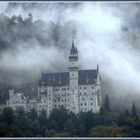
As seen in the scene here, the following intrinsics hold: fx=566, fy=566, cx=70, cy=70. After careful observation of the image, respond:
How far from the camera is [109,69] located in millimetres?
8875

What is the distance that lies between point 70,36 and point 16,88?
3.88ft

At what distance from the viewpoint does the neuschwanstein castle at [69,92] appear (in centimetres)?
888

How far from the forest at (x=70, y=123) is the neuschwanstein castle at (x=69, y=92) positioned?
9 centimetres

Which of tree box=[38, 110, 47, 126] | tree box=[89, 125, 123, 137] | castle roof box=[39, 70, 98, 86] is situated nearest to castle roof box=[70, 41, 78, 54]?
castle roof box=[39, 70, 98, 86]

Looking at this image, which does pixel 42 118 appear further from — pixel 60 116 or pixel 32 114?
pixel 60 116

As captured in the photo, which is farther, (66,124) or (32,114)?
(32,114)

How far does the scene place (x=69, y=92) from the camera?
894cm

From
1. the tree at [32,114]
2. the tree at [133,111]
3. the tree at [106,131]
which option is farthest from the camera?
the tree at [32,114]

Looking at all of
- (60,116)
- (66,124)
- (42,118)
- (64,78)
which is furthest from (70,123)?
(64,78)

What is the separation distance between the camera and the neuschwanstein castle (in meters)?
8.88

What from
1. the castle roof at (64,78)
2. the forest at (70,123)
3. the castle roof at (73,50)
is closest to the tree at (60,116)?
the forest at (70,123)

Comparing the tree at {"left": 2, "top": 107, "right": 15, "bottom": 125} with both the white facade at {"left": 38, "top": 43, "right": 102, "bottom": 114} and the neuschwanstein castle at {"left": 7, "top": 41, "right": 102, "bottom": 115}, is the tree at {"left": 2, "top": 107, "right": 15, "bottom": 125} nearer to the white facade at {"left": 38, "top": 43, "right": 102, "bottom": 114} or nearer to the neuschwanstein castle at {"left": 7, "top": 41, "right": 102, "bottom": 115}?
the neuschwanstein castle at {"left": 7, "top": 41, "right": 102, "bottom": 115}

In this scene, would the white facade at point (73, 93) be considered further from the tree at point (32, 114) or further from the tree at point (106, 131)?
the tree at point (106, 131)

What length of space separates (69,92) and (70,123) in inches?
20.5
